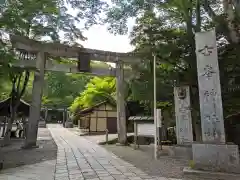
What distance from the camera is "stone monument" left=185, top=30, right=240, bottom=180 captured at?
19.4 ft

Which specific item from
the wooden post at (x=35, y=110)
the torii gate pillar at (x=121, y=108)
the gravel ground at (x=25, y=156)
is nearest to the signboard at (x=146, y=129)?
the torii gate pillar at (x=121, y=108)

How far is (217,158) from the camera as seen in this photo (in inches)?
236

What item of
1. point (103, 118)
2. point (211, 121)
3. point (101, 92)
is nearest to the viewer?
point (211, 121)

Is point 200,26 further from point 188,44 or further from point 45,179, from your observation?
point 45,179

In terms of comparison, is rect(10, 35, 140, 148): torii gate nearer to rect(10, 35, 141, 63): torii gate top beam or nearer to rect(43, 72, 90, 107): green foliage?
rect(10, 35, 141, 63): torii gate top beam

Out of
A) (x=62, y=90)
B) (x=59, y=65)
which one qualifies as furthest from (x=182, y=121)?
(x=62, y=90)

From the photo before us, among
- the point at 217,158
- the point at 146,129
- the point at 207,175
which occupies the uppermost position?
the point at 146,129

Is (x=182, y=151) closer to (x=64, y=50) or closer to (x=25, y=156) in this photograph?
(x=25, y=156)

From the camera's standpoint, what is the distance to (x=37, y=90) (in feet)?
38.5

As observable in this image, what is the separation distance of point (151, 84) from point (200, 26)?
309 cm

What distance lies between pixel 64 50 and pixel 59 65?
1.00 m

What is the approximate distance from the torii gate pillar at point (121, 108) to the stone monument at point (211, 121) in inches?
279

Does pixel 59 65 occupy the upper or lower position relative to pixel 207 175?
upper

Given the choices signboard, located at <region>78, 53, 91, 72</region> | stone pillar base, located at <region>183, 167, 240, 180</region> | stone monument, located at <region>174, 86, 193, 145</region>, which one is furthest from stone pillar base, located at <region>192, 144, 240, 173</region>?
signboard, located at <region>78, 53, 91, 72</region>
